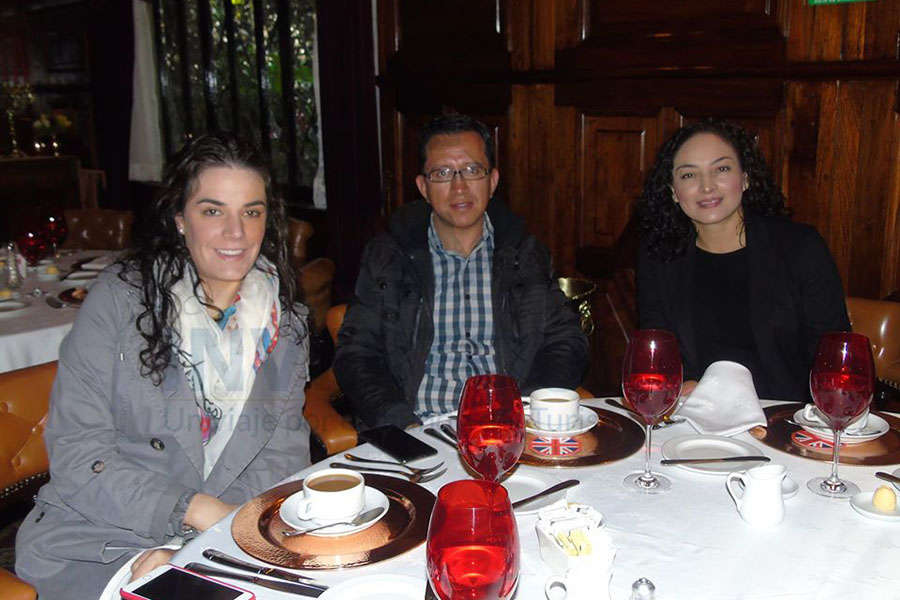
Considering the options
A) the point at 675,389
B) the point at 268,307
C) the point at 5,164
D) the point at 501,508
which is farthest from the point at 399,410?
the point at 5,164

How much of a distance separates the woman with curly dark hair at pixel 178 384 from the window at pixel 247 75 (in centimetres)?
347

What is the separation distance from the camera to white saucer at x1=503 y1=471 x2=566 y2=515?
1.22 m

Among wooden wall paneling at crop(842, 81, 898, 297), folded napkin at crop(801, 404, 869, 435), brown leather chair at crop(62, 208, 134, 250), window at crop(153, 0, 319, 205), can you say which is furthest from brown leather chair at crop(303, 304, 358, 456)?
window at crop(153, 0, 319, 205)

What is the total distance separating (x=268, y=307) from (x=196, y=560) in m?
0.81

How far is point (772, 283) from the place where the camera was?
7.56 feet

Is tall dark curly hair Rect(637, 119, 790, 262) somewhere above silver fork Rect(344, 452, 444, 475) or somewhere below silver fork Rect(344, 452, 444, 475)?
above

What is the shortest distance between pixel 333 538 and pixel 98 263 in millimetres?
2883

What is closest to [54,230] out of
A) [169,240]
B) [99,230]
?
[99,230]

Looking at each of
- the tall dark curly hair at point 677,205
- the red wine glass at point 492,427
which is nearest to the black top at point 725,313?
the tall dark curly hair at point 677,205

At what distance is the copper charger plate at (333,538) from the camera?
110 cm

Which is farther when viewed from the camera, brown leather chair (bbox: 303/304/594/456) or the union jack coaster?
brown leather chair (bbox: 303/304/594/456)

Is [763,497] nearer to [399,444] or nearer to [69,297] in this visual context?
[399,444]

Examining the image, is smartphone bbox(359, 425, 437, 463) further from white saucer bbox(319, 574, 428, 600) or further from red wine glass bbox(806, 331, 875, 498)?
red wine glass bbox(806, 331, 875, 498)

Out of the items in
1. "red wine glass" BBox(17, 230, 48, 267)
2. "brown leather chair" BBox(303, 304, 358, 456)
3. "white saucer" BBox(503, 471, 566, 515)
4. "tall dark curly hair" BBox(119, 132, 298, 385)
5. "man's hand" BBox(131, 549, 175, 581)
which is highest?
"tall dark curly hair" BBox(119, 132, 298, 385)
